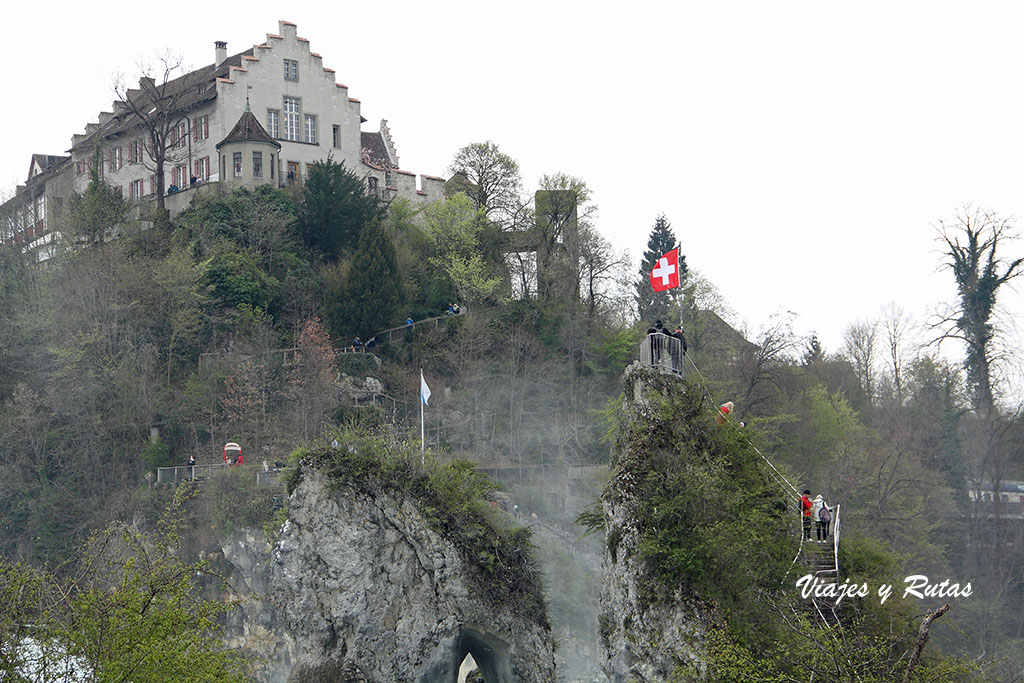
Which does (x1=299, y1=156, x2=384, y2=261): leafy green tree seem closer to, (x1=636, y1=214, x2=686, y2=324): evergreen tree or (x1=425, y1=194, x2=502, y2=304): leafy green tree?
(x1=425, y1=194, x2=502, y2=304): leafy green tree

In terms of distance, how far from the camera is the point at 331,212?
5950cm

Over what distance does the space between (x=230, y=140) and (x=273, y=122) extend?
3593mm

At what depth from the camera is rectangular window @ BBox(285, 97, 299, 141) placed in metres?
65.5

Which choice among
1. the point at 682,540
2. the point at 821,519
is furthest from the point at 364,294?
the point at 821,519

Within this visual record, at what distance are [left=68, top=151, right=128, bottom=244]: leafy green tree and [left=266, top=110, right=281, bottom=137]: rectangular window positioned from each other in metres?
8.98

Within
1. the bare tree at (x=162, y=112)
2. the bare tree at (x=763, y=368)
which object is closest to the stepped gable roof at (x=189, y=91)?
the bare tree at (x=162, y=112)

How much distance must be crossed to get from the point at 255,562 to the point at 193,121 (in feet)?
92.9

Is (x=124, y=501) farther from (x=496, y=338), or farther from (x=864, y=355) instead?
(x=864, y=355)

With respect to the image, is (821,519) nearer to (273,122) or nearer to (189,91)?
(273,122)

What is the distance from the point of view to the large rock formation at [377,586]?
30344mm

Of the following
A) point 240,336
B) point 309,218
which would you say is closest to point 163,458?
point 240,336

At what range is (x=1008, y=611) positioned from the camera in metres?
53.7

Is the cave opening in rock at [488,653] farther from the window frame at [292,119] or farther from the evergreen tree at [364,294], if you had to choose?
the window frame at [292,119]

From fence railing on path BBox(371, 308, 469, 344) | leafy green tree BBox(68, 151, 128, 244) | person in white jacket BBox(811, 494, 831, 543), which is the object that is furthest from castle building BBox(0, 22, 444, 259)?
person in white jacket BBox(811, 494, 831, 543)
